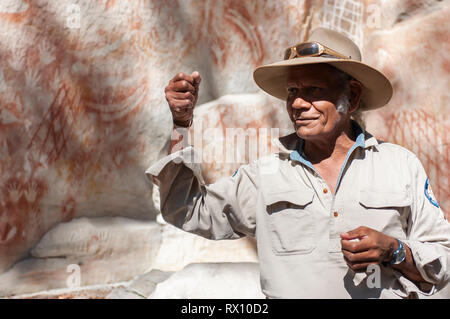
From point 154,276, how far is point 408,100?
1695mm

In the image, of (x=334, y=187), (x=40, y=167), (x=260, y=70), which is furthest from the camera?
(x=40, y=167)

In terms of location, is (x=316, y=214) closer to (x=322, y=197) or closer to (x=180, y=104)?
(x=322, y=197)

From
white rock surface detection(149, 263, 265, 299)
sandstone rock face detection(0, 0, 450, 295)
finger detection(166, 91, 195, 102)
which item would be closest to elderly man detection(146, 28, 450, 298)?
finger detection(166, 91, 195, 102)

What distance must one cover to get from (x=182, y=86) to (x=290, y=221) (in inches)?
19.2

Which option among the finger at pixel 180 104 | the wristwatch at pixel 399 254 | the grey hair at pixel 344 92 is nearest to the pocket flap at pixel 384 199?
the wristwatch at pixel 399 254

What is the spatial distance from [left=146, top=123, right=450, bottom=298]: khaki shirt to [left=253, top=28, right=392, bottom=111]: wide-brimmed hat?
0.63ft

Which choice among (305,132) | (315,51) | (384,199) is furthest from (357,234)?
(315,51)

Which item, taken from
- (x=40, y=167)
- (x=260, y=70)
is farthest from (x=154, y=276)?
(x=260, y=70)

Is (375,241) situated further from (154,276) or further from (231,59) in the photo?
(231,59)

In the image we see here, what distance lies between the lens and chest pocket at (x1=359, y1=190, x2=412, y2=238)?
1491 mm

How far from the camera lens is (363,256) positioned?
52.1 inches

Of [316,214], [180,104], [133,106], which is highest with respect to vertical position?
[133,106]

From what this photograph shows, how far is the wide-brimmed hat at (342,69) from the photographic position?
1.58m

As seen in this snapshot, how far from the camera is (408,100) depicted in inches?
118
